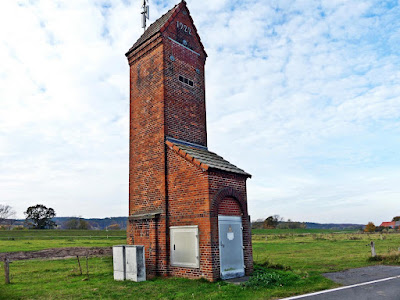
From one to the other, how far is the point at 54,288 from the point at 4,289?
6.98 feet

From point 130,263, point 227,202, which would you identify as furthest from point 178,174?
point 130,263

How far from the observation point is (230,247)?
11344mm

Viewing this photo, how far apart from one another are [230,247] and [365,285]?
436cm

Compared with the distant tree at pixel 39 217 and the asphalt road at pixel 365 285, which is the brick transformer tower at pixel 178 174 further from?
the distant tree at pixel 39 217

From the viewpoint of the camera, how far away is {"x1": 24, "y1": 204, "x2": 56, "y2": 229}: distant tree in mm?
88750

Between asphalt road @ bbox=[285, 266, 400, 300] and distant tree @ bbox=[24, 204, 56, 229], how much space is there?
91805mm

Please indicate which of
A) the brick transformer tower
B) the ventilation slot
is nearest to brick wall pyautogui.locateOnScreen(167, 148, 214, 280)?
the brick transformer tower

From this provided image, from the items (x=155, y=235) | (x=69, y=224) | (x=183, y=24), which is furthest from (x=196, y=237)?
(x=69, y=224)

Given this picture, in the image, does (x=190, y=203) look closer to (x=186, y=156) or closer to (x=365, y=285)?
(x=186, y=156)

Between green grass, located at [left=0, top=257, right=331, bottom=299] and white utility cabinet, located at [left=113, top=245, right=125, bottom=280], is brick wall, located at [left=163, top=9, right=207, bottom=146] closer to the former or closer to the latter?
white utility cabinet, located at [left=113, top=245, right=125, bottom=280]

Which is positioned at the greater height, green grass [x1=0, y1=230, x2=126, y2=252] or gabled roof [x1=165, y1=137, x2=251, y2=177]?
gabled roof [x1=165, y1=137, x2=251, y2=177]

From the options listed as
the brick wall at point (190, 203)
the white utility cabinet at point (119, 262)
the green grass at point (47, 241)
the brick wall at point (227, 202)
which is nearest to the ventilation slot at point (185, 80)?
the brick wall at point (190, 203)

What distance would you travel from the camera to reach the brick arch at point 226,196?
11.1 meters

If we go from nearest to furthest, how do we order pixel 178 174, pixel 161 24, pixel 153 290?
pixel 153 290, pixel 178 174, pixel 161 24
